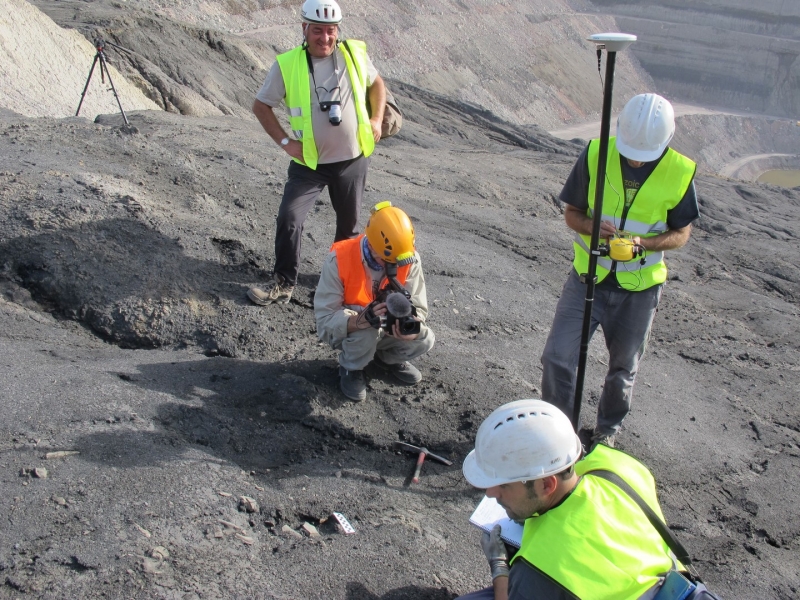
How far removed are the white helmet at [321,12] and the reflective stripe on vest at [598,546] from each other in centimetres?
376

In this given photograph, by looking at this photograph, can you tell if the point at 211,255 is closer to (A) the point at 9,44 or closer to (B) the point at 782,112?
(A) the point at 9,44

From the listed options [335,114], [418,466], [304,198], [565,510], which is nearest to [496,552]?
[565,510]

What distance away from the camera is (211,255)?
579 centimetres

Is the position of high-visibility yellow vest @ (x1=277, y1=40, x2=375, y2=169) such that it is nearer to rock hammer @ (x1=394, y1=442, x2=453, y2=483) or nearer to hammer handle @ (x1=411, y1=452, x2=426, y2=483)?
rock hammer @ (x1=394, y1=442, x2=453, y2=483)

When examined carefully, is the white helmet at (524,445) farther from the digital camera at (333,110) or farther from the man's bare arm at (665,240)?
the digital camera at (333,110)

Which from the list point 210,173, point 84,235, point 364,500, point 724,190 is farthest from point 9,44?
point 724,190

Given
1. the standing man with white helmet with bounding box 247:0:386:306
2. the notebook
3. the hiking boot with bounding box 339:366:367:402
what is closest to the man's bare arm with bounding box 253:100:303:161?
the standing man with white helmet with bounding box 247:0:386:306

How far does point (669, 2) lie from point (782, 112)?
9.75 meters

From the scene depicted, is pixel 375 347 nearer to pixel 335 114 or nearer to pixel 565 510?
pixel 335 114

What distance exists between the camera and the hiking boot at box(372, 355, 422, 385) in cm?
473

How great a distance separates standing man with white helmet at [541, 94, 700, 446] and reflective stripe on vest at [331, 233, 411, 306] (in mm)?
1032

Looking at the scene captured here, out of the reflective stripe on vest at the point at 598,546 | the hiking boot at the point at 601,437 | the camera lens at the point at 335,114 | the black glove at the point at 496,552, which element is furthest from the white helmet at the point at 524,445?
the camera lens at the point at 335,114

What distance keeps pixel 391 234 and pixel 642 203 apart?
→ 1428mm

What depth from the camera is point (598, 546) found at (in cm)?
219
